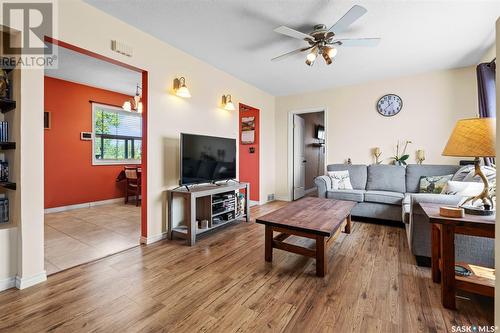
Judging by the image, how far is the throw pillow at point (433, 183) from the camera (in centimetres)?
325

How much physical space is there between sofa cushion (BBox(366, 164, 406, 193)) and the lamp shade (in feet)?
8.09

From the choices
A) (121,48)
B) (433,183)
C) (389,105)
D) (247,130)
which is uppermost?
(121,48)

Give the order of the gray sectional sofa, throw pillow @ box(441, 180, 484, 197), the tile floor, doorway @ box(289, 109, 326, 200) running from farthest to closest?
doorway @ box(289, 109, 326, 200) < the tile floor < the gray sectional sofa < throw pillow @ box(441, 180, 484, 197)

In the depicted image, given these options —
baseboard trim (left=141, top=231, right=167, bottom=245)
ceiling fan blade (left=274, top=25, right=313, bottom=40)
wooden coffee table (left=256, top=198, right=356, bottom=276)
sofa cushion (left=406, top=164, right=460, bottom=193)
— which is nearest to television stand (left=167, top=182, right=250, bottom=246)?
baseboard trim (left=141, top=231, right=167, bottom=245)

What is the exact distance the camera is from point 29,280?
5.81 feet

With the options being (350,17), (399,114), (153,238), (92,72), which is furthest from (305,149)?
(92,72)

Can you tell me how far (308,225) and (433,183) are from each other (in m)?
2.66

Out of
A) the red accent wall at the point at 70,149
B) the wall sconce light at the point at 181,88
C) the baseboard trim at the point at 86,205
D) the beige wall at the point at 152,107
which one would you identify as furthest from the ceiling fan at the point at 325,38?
the baseboard trim at the point at 86,205

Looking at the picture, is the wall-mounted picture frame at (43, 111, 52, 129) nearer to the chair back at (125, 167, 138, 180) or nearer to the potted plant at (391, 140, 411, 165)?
the chair back at (125, 167, 138, 180)

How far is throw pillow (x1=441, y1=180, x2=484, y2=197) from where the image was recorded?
205cm

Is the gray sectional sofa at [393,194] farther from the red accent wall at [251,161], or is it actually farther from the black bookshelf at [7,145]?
the black bookshelf at [7,145]

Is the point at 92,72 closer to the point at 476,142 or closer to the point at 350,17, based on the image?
the point at 350,17

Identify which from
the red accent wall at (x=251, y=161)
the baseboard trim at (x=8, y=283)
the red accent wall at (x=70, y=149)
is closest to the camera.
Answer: the baseboard trim at (x=8, y=283)

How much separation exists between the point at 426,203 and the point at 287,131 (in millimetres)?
3465
